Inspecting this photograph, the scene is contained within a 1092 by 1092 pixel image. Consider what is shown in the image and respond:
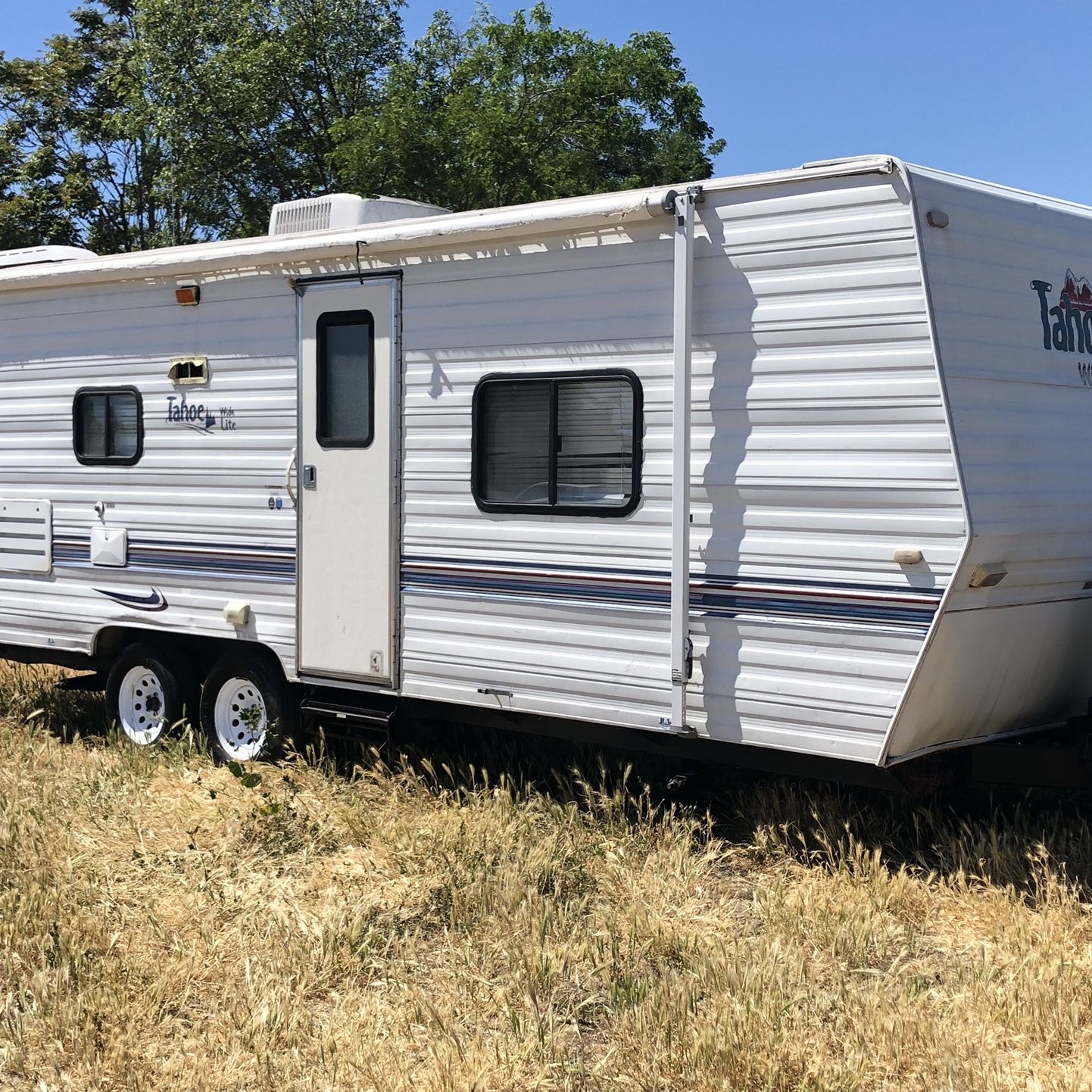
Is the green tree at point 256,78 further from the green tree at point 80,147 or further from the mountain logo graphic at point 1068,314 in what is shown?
the mountain logo graphic at point 1068,314

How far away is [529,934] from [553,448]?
7.21ft

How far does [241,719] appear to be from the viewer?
25.3ft

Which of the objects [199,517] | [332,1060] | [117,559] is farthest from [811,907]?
[117,559]

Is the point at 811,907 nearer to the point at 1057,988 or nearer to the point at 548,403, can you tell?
the point at 1057,988

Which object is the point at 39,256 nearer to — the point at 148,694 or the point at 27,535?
the point at 27,535

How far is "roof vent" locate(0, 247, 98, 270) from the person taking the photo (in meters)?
8.88

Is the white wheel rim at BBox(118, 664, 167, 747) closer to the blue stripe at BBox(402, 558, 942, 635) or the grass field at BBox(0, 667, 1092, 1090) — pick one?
the grass field at BBox(0, 667, 1092, 1090)

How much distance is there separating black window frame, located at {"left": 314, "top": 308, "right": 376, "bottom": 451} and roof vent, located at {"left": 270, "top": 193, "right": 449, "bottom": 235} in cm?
50

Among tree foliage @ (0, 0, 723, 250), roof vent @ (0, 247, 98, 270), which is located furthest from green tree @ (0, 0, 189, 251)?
roof vent @ (0, 247, 98, 270)

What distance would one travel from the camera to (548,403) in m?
6.32

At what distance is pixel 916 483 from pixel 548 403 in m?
1.79

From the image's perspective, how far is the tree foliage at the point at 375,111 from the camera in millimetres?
16172

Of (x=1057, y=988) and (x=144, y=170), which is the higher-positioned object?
(x=144, y=170)

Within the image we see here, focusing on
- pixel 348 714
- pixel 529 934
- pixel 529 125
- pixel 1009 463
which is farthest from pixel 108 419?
pixel 529 125
